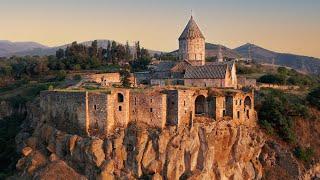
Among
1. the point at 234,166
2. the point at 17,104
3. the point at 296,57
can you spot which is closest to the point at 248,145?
the point at 234,166

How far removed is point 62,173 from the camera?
3534cm

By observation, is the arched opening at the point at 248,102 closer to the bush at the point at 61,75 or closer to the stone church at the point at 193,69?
the stone church at the point at 193,69

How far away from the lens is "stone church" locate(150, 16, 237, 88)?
146 feet

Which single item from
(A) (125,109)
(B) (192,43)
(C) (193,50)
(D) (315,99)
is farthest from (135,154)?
(D) (315,99)

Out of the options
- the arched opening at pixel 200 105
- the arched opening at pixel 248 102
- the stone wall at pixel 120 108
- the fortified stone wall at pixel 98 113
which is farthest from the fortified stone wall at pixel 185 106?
the arched opening at pixel 248 102

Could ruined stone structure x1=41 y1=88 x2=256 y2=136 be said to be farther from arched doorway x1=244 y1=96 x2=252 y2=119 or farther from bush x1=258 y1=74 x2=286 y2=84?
bush x1=258 y1=74 x2=286 y2=84

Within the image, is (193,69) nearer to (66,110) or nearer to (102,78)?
(102,78)

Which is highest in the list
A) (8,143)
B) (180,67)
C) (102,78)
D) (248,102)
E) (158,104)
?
(180,67)

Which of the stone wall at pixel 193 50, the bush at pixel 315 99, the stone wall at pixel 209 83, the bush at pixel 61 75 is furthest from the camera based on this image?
the bush at pixel 61 75

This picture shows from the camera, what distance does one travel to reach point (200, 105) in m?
41.4

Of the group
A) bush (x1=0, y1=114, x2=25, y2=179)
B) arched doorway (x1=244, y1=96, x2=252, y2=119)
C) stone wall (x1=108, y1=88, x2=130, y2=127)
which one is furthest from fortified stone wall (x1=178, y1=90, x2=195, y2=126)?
bush (x1=0, y1=114, x2=25, y2=179)

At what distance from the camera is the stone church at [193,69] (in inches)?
1751

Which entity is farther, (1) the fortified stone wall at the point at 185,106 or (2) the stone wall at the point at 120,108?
(1) the fortified stone wall at the point at 185,106

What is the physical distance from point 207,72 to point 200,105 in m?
4.47
